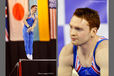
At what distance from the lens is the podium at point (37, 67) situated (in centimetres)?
349

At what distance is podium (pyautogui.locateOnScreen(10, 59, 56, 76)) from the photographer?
3.49 meters

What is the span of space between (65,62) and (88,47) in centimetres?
44

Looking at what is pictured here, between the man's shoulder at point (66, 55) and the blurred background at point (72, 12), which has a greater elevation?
the blurred background at point (72, 12)

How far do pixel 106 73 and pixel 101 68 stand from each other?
0.35ft

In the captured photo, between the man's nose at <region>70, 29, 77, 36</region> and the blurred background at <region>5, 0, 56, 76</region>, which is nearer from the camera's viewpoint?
the man's nose at <region>70, 29, 77, 36</region>

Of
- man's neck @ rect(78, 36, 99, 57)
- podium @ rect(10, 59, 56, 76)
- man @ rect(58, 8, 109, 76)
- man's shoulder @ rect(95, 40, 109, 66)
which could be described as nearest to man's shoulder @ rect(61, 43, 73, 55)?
man @ rect(58, 8, 109, 76)

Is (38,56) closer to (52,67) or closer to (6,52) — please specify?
(52,67)

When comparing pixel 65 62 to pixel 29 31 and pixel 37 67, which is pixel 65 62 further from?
pixel 29 31

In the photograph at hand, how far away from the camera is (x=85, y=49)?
10.9ft

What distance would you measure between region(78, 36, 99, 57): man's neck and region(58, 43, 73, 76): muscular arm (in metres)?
0.21

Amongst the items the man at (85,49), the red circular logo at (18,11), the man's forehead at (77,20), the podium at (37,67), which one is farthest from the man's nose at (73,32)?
the red circular logo at (18,11)

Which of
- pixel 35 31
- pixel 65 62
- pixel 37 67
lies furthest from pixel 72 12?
pixel 37 67

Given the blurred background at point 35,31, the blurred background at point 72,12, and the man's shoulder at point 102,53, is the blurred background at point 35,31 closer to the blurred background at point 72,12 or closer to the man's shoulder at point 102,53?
the blurred background at point 72,12

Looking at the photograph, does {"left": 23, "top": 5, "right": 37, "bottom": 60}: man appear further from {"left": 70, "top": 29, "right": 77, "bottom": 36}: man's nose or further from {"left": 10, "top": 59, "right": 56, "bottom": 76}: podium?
{"left": 70, "top": 29, "right": 77, "bottom": 36}: man's nose
